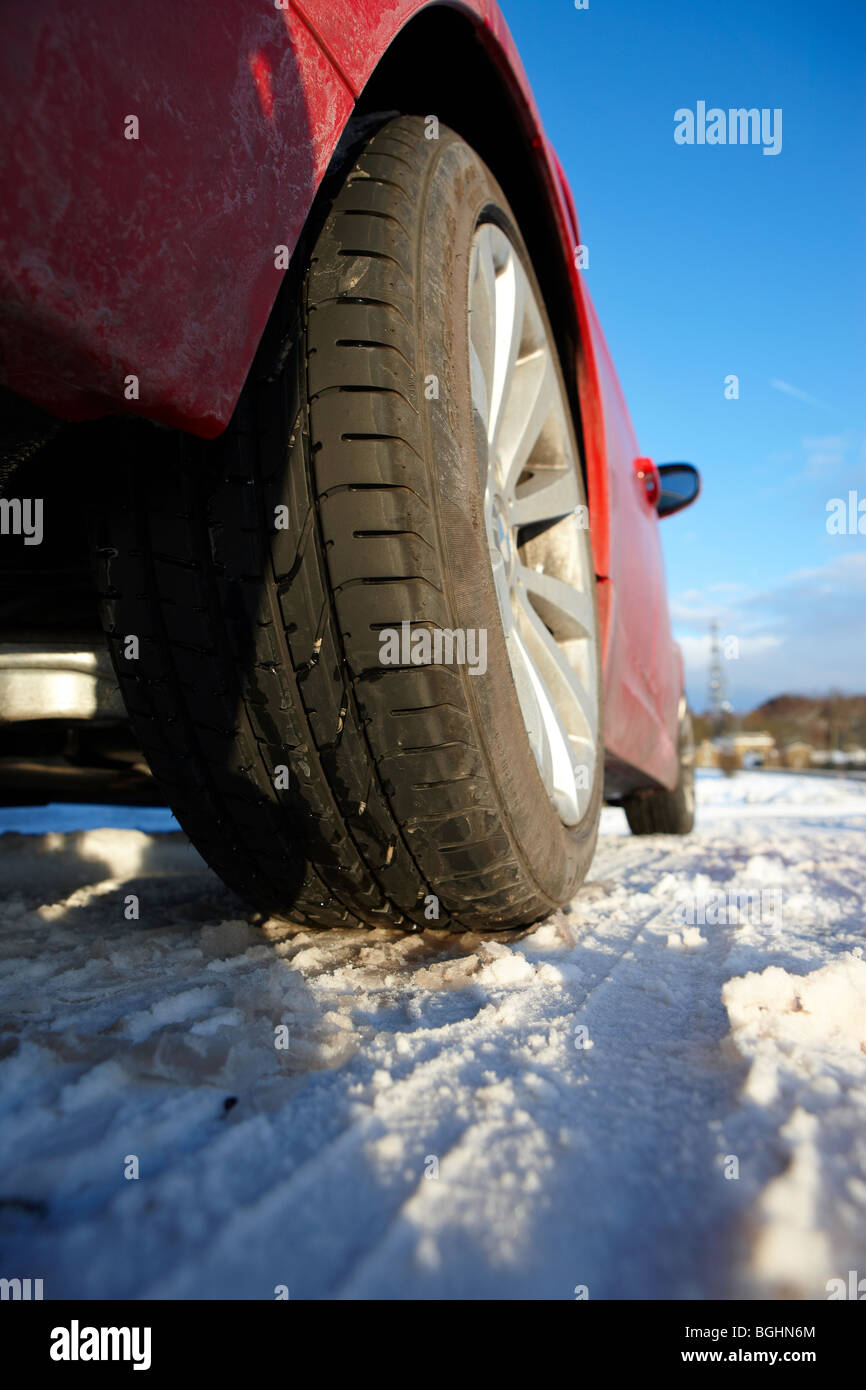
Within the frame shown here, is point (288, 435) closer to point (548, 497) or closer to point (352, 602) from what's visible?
point (352, 602)

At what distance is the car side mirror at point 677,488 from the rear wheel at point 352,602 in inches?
85.3

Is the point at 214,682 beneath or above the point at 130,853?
above

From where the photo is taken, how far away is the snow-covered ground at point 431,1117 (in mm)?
544

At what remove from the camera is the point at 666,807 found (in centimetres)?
374

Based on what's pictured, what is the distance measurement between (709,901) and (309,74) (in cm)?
168

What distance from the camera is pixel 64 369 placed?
661 millimetres

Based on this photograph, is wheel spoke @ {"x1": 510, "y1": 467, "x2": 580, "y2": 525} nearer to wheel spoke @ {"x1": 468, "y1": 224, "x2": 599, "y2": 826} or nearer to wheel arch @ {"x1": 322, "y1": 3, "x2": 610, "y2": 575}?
wheel spoke @ {"x1": 468, "y1": 224, "x2": 599, "y2": 826}

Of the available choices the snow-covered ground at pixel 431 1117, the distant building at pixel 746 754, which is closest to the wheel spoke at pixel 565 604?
the snow-covered ground at pixel 431 1117

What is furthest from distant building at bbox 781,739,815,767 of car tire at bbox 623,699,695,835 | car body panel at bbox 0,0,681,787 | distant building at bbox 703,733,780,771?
car body panel at bbox 0,0,681,787

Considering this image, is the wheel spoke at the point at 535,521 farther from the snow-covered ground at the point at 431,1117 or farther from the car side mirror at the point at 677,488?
the car side mirror at the point at 677,488

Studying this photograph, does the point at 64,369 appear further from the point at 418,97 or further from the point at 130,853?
the point at 130,853

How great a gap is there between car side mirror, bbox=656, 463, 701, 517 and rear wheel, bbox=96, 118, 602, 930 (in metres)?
2.17
